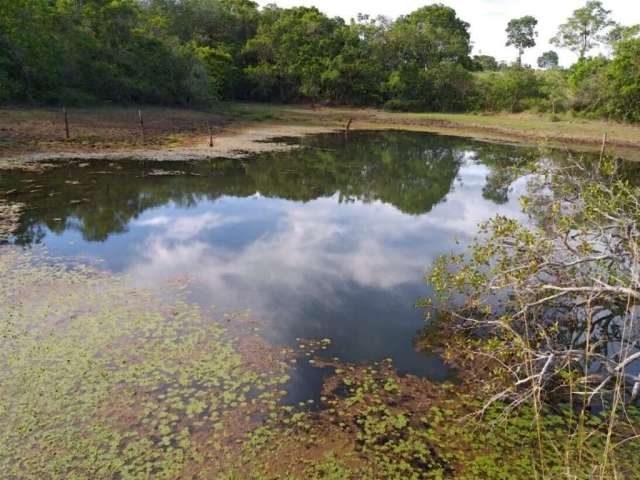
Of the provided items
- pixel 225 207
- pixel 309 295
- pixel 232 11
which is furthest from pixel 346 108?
pixel 309 295

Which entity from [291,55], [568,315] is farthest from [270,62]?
[568,315]

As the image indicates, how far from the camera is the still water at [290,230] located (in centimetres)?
856

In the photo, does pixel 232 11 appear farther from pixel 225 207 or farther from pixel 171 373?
pixel 171 373

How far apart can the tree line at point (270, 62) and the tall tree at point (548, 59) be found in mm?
→ 42907

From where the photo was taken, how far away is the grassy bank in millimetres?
23453

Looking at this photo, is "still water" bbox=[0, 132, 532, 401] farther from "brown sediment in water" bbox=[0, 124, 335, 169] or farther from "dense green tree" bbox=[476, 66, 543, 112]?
"dense green tree" bbox=[476, 66, 543, 112]

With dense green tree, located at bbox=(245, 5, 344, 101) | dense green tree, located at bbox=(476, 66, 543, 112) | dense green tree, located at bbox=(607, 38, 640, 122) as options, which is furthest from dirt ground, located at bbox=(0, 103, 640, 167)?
dense green tree, located at bbox=(245, 5, 344, 101)

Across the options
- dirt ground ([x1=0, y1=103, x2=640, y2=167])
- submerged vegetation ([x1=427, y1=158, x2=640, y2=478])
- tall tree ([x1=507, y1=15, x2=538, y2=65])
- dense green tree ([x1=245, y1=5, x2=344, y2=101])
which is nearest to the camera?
submerged vegetation ([x1=427, y1=158, x2=640, y2=478])

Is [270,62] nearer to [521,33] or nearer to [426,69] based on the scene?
[426,69]

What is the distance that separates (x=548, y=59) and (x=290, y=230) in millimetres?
99629

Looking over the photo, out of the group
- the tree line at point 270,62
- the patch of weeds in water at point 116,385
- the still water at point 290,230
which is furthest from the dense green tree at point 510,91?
the patch of weeds in water at point 116,385

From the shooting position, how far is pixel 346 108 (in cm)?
5012

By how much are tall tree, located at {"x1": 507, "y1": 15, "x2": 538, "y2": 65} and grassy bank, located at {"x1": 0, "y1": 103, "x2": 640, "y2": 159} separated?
39986 millimetres

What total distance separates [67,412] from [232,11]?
60.5m
